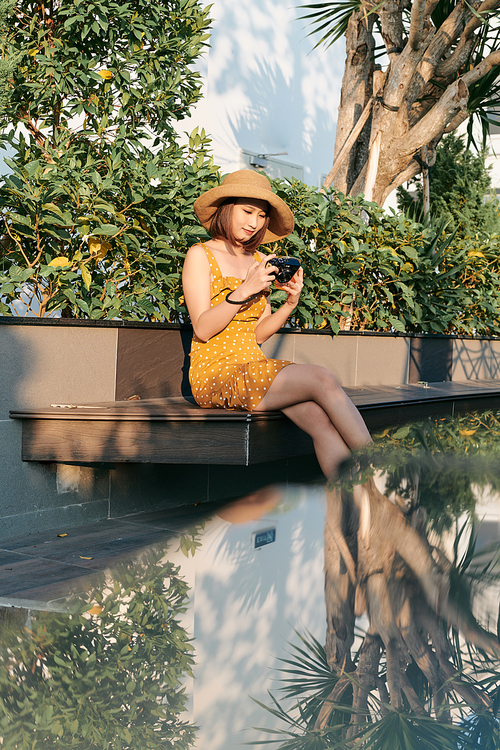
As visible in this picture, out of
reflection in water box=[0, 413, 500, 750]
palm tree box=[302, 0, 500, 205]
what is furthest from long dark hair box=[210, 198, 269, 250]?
palm tree box=[302, 0, 500, 205]

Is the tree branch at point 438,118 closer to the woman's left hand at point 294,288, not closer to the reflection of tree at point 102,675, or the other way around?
the woman's left hand at point 294,288

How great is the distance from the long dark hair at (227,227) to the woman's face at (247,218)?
21 mm

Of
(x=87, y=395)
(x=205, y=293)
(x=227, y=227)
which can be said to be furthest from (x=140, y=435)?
(x=227, y=227)

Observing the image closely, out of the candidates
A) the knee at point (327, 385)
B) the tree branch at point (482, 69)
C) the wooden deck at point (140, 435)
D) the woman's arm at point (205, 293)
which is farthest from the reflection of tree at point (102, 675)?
the tree branch at point (482, 69)

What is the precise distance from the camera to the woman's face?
3.55 metres

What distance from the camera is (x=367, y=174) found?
694cm

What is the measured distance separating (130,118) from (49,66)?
0.61m

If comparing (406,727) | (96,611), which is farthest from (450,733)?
(96,611)

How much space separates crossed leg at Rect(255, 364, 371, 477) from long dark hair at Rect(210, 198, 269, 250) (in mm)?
745

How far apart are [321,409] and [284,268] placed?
673 millimetres

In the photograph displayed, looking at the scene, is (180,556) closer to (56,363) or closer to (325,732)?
(56,363)

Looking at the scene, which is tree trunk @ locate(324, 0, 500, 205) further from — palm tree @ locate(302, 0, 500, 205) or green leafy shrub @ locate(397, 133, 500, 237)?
green leafy shrub @ locate(397, 133, 500, 237)

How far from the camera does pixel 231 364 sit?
342 centimetres

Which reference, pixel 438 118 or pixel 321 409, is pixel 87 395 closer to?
pixel 321 409
